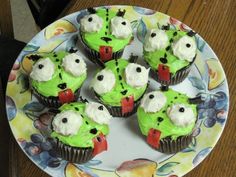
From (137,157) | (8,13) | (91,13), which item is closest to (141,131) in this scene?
(137,157)

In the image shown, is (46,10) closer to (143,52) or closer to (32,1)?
(32,1)

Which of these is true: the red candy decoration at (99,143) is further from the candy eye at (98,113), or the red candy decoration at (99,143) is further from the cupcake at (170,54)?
the cupcake at (170,54)

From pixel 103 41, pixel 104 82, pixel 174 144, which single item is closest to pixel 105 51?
pixel 103 41

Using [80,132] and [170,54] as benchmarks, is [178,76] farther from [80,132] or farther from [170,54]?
[80,132]

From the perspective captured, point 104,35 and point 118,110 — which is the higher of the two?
point 104,35

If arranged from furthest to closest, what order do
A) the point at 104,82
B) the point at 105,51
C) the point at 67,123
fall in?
the point at 105,51
the point at 104,82
the point at 67,123

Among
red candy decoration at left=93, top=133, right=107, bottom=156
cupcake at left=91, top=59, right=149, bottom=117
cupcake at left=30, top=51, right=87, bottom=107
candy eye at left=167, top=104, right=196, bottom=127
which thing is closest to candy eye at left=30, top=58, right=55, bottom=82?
cupcake at left=30, top=51, right=87, bottom=107

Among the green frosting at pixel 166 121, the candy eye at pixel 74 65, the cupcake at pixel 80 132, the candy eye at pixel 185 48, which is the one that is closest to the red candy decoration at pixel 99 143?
the cupcake at pixel 80 132
